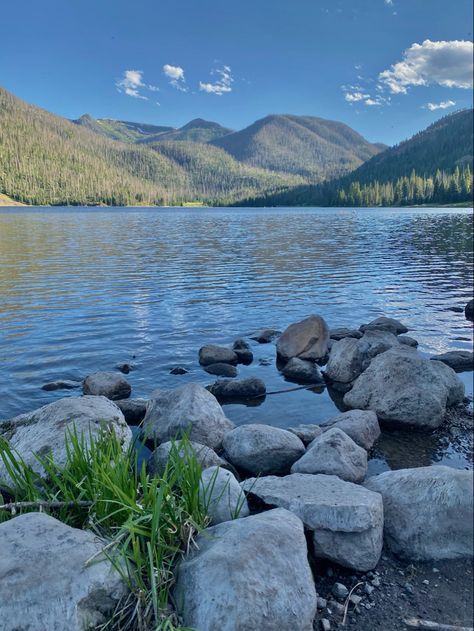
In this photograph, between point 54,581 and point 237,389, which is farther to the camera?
point 237,389

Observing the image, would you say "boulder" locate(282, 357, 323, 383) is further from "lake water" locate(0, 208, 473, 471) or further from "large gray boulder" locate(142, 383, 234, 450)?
"large gray boulder" locate(142, 383, 234, 450)

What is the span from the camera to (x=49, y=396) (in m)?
13.4

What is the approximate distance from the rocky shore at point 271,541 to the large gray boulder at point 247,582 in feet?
0.03

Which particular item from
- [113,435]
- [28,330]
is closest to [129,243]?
[28,330]

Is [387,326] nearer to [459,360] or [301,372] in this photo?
[459,360]

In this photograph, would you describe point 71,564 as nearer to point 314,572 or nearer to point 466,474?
A: point 314,572

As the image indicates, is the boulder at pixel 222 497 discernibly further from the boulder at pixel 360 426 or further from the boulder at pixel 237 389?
the boulder at pixel 237 389

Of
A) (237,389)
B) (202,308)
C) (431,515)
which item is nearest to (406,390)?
(237,389)

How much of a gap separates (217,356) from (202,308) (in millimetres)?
8375

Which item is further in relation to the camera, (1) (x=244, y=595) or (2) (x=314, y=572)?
(2) (x=314, y=572)

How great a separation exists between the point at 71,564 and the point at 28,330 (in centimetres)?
1736

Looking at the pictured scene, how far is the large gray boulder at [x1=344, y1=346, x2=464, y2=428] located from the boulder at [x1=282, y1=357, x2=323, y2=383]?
7.50 ft

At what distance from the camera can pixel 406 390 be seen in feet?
35.8

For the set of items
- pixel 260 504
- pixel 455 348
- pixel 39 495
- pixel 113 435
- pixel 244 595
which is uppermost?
pixel 113 435
